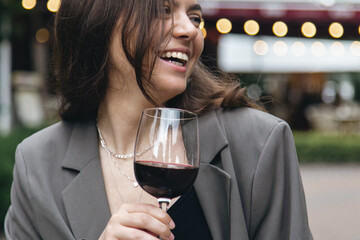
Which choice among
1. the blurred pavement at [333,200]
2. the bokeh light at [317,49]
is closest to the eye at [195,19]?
the blurred pavement at [333,200]

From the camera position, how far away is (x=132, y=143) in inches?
79.4

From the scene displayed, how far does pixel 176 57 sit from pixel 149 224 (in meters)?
0.60

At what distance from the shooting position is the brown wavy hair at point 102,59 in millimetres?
1721

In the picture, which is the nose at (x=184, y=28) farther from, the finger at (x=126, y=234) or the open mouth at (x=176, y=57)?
the finger at (x=126, y=234)

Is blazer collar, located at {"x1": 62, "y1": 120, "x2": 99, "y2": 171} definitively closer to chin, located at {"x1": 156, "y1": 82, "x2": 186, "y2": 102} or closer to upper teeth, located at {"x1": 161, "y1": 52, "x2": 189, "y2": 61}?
chin, located at {"x1": 156, "y1": 82, "x2": 186, "y2": 102}

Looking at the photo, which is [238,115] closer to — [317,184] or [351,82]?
[317,184]

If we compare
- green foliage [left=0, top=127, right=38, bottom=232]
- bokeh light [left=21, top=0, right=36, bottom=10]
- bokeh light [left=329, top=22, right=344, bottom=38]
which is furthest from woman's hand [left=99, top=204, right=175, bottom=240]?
bokeh light [left=329, top=22, right=344, bottom=38]

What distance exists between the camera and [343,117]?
14805 mm

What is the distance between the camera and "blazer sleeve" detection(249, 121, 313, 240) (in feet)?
5.29

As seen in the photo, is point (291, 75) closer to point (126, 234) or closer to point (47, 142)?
point (47, 142)

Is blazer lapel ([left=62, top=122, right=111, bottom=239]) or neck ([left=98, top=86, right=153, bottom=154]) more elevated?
neck ([left=98, top=86, right=153, bottom=154])

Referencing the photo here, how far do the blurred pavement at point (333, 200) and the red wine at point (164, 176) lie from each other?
5.04 m

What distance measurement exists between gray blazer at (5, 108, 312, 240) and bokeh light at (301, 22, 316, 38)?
10.5 m

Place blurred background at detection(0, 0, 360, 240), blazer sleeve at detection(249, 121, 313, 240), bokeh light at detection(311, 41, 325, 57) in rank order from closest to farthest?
1. blazer sleeve at detection(249, 121, 313, 240)
2. blurred background at detection(0, 0, 360, 240)
3. bokeh light at detection(311, 41, 325, 57)
